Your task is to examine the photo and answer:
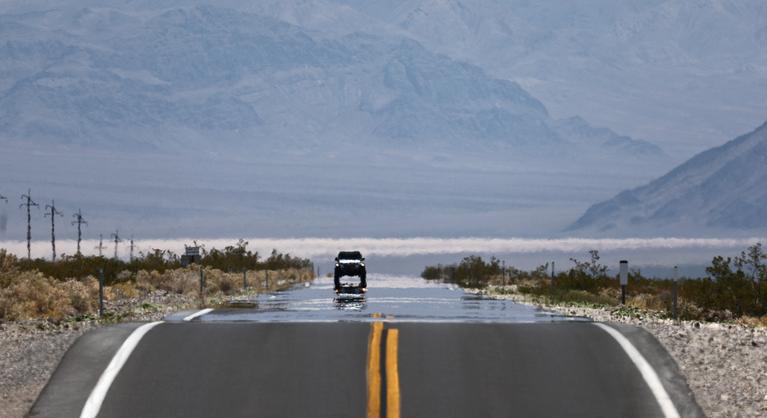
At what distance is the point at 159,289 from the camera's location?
59.8 m

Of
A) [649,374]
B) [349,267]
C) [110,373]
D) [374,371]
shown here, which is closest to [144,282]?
[349,267]

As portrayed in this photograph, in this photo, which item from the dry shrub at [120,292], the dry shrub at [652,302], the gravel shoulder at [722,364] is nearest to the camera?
the gravel shoulder at [722,364]

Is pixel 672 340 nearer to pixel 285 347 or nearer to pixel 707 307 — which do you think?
pixel 285 347

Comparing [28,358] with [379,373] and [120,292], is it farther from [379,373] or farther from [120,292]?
[120,292]

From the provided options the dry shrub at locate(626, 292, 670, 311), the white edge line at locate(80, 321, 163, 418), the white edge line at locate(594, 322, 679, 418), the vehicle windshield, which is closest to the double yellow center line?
the white edge line at locate(594, 322, 679, 418)

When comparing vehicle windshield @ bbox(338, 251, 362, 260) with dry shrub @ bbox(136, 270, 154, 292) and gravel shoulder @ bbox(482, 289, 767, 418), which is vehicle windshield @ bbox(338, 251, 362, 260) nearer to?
dry shrub @ bbox(136, 270, 154, 292)

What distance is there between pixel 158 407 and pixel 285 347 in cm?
289

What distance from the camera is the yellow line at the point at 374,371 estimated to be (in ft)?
46.8

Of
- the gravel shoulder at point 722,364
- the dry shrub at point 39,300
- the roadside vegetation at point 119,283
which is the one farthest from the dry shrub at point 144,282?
the gravel shoulder at point 722,364

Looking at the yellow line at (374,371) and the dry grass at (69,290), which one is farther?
the dry grass at (69,290)

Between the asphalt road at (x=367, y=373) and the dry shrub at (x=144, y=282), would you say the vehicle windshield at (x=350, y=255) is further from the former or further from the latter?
the asphalt road at (x=367, y=373)

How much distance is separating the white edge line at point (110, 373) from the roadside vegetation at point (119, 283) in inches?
340

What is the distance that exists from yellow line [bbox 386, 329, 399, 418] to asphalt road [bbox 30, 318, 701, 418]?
0.02 meters

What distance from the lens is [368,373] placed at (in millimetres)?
15664
